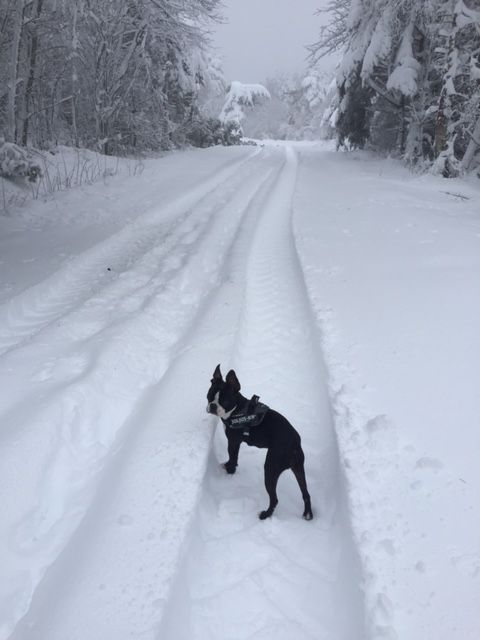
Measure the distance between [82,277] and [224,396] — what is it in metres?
4.84

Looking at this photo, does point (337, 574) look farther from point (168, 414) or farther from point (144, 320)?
point (144, 320)

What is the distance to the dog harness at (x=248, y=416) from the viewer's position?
353 cm

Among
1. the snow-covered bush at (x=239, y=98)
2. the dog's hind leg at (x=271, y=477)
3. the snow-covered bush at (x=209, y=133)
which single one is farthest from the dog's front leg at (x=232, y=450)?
the snow-covered bush at (x=239, y=98)

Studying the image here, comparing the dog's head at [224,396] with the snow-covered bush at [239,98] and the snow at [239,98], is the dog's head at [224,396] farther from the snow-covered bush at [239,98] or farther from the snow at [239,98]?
the snow at [239,98]

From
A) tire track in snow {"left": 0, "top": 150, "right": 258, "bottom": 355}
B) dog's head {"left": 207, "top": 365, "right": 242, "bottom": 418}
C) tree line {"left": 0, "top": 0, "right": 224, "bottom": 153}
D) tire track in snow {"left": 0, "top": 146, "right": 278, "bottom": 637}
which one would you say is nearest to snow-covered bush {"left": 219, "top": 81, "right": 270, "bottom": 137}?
tree line {"left": 0, "top": 0, "right": 224, "bottom": 153}

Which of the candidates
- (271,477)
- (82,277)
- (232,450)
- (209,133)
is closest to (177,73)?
(209,133)

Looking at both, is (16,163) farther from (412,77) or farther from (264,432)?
(412,77)

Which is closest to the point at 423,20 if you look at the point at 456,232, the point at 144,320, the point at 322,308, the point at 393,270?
the point at 456,232

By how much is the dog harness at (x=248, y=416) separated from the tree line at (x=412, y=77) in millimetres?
14742

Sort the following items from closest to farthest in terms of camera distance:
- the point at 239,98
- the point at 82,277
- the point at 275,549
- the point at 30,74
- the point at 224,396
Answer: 1. the point at 275,549
2. the point at 224,396
3. the point at 82,277
4. the point at 30,74
5. the point at 239,98

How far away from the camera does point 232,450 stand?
3844 millimetres

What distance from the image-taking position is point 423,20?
17.6 meters

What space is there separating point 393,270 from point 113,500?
5575 millimetres

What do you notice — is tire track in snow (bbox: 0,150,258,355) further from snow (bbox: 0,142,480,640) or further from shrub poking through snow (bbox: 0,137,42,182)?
shrub poking through snow (bbox: 0,137,42,182)
